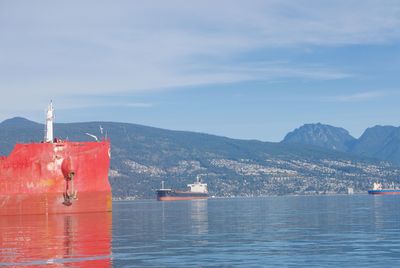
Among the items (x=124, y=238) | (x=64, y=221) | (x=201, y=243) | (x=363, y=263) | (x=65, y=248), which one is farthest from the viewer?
(x=64, y=221)

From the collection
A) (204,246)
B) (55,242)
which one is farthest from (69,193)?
(204,246)

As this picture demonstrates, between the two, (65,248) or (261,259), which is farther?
(65,248)

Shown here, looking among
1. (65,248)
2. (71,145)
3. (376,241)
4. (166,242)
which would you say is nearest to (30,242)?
(65,248)

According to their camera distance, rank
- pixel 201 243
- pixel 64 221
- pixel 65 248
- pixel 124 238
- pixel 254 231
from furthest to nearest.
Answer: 1. pixel 64 221
2. pixel 254 231
3. pixel 124 238
4. pixel 201 243
5. pixel 65 248

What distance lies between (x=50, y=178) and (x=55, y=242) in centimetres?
3122

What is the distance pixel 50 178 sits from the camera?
250 feet

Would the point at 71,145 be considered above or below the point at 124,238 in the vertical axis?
above

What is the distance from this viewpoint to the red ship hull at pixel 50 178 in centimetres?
7544

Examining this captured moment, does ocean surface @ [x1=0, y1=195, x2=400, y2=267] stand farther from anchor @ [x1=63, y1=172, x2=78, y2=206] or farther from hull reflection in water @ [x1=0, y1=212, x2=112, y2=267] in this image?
anchor @ [x1=63, y1=172, x2=78, y2=206]

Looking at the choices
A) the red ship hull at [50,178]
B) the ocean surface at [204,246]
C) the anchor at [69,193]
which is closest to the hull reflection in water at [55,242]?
the ocean surface at [204,246]

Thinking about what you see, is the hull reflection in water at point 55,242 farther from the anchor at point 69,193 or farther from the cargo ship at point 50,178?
the anchor at point 69,193

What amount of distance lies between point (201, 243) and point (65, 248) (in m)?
8.01

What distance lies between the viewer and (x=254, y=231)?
53969mm

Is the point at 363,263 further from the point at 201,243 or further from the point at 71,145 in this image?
the point at 71,145
